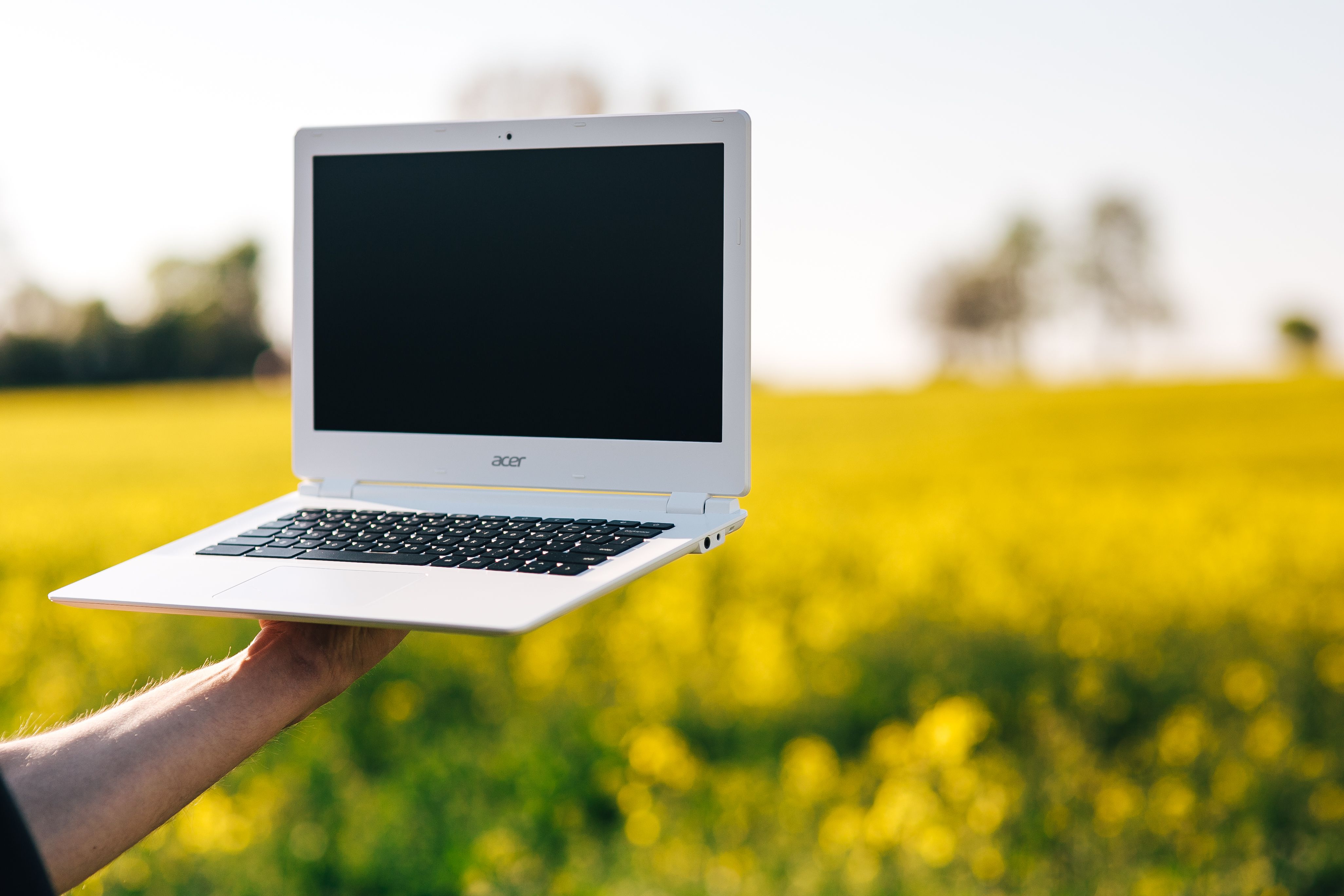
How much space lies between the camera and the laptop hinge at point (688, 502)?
5.49 feet

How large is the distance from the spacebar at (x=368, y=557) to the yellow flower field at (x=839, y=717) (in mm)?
380

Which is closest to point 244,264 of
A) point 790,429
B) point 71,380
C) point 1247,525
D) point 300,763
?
point 71,380

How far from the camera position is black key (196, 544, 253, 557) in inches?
58.1

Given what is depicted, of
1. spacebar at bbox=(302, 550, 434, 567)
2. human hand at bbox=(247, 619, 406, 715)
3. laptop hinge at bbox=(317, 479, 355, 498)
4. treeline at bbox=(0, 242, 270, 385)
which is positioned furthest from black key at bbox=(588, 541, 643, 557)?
treeline at bbox=(0, 242, 270, 385)

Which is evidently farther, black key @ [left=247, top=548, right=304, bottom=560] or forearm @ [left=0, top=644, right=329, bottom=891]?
black key @ [left=247, top=548, right=304, bottom=560]

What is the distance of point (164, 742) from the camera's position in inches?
51.2

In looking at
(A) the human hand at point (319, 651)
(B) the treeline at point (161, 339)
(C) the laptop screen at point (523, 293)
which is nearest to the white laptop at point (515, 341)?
(C) the laptop screen at point (523, 293)

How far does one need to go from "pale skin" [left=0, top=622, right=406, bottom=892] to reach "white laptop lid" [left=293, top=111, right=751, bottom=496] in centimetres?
40

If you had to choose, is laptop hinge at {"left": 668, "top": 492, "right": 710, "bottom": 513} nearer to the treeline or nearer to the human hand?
the human hand

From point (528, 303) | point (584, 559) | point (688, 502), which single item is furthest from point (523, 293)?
point (584, 559)

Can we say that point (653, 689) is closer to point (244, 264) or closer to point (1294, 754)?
point (1294, 754)

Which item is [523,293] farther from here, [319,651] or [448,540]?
[319,651]

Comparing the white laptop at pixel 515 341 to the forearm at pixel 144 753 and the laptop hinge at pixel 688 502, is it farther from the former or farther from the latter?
the forearm at pixel 144 753

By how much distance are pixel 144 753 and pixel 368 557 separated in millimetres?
360
